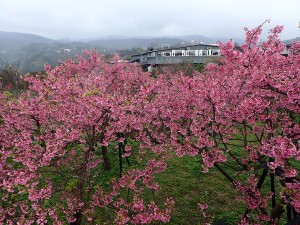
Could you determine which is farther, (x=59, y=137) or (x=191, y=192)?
(x=191, y=192)

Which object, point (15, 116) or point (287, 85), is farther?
point (15, 116)

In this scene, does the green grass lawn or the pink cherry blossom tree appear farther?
the green grass lawn

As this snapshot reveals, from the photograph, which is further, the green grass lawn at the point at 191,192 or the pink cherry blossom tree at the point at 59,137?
the green grass lawn at the point at 191,192

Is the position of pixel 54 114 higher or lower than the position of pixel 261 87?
lower

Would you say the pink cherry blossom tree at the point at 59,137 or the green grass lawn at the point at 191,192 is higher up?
the pink cherry blossom tree at the point at 59,137

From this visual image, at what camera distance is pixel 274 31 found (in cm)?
868

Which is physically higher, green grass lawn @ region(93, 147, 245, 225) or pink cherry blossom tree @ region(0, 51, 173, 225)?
pink cherry blossom tree @ region(0, 51, 173, 225)

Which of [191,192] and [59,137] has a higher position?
[59,137]

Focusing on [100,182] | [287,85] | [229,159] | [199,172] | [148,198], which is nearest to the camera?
[287,85]

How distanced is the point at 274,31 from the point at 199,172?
685cm

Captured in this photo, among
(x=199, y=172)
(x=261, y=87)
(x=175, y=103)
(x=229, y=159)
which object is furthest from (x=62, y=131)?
(x=229, y=159)

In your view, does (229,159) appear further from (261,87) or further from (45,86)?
(45,86)

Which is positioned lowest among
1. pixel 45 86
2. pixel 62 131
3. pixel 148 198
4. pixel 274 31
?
pixel 148 198

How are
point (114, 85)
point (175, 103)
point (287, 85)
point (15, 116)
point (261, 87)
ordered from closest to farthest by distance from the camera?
point (287, 85), point (261, 87), point (15, 116), point (175, 103), point (114, 85)
